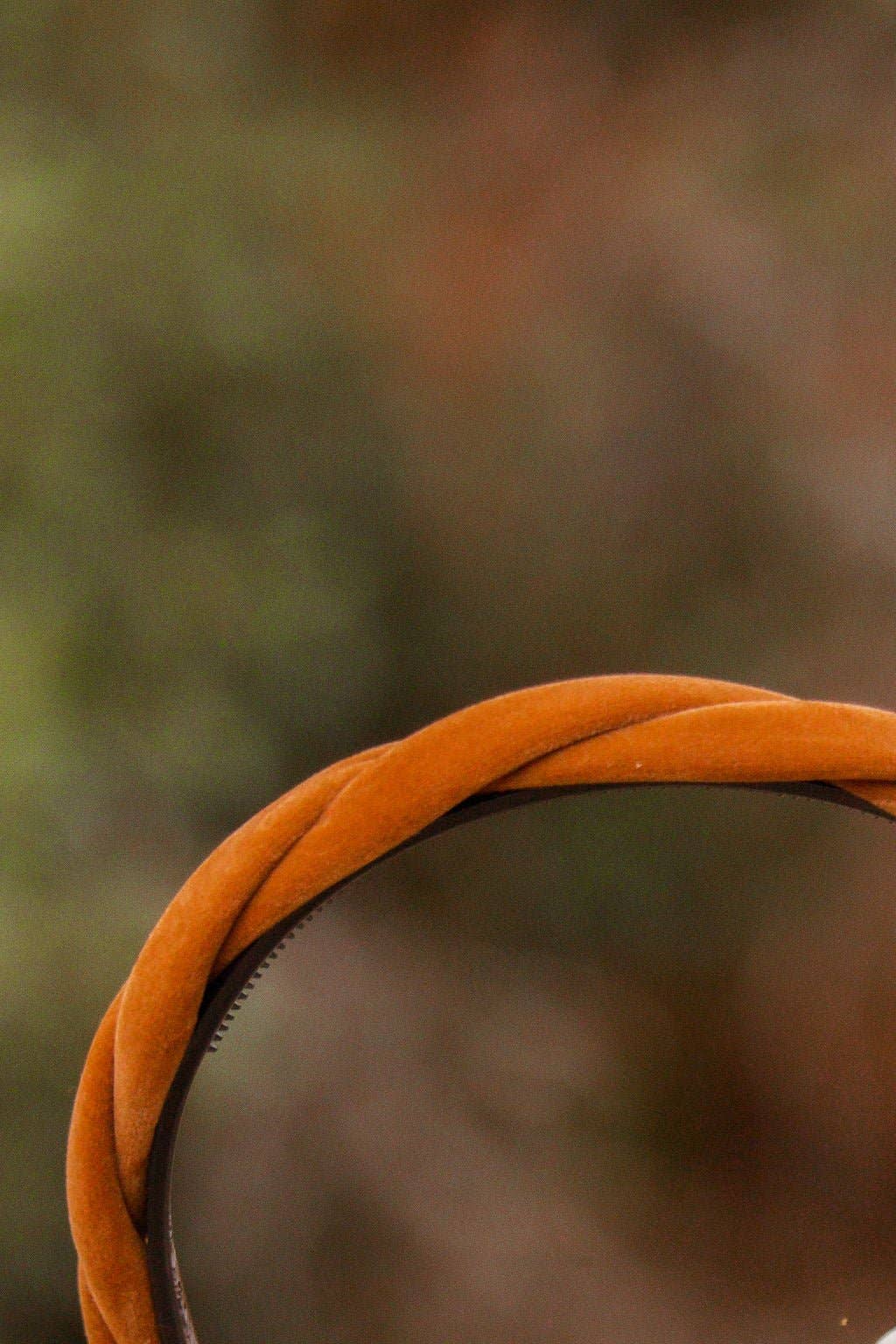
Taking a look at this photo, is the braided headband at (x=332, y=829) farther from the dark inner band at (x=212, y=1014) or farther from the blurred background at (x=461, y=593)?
the blurred background at (x=461, y=593)

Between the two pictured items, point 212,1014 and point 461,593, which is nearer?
point 212,1014

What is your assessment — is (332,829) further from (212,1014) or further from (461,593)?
(461,593)

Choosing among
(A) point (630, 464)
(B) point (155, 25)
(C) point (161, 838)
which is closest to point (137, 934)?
(C) point (161, 838)

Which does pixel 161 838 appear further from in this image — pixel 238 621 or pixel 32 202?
pixel 32 202

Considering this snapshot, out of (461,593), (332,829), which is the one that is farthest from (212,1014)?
(461,593)

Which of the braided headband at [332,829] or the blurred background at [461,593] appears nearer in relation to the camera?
the braided headband at [332,829]

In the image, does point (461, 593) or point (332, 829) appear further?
point (461, 593)

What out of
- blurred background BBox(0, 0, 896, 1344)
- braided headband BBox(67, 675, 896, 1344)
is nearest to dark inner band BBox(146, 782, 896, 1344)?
braided headband BBox(67, 675, 896, 1344)

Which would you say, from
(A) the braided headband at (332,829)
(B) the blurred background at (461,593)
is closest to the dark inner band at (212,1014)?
(A) the braided headband at (332,829)
